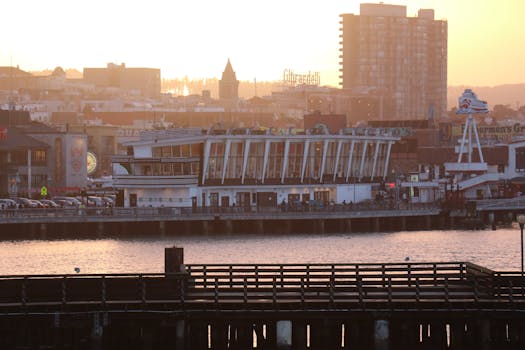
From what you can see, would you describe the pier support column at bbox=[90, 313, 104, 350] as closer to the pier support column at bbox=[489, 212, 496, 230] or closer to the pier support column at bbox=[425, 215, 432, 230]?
the pier support column at bbox=[425, 215, 432, 230]

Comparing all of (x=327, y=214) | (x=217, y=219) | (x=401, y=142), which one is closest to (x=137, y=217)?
(x=217, y=219)

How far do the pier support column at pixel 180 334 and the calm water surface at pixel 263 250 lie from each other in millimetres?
39602

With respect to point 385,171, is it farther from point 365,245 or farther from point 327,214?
point 365,245

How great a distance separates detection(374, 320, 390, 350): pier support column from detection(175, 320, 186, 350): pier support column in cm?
587

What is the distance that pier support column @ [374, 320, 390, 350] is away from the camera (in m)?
51.3

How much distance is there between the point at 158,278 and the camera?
174ft

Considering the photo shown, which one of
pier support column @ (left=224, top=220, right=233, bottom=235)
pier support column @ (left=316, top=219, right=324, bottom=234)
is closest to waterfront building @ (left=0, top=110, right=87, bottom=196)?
pier support column @ (left=224, top=220, right=233, bottom=235)

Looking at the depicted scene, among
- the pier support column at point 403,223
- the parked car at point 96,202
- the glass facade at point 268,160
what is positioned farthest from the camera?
the parked car at point 96,202

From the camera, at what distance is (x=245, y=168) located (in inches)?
5605

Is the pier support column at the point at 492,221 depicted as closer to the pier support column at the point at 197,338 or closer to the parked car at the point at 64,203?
the parked car at the point at 64,203

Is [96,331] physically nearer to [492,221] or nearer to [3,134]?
[492,221]

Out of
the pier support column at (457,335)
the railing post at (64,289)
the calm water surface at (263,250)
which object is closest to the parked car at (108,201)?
the calm water surface at (263,250)

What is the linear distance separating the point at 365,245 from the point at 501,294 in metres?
62.5

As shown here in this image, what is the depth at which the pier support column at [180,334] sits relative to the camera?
169 feet
